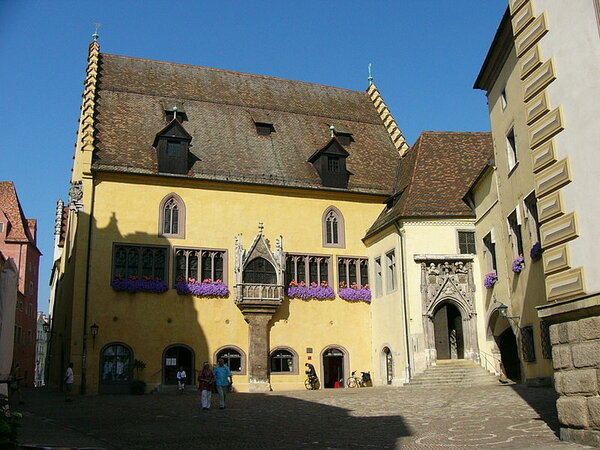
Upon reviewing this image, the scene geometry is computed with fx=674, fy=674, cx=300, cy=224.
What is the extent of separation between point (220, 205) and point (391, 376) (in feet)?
34.5

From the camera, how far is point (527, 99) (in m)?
11.0

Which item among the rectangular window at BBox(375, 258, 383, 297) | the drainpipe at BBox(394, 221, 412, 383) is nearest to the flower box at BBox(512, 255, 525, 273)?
the drainpipe at BBox(394, 221, 412, 383)

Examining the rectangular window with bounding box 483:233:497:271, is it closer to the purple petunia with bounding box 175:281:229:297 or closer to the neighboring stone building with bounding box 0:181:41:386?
the purple petunia with bounding box 175:281:229:297

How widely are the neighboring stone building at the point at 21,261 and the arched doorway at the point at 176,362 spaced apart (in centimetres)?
3120

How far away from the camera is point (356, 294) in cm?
3083

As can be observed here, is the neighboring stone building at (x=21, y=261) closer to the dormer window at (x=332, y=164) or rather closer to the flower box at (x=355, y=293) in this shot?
the dormer window at (x=332, y=164)

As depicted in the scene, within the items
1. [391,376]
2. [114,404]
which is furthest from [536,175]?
[391,376]

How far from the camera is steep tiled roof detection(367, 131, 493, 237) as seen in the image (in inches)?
1096

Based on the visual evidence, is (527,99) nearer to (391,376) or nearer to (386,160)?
(391,376)

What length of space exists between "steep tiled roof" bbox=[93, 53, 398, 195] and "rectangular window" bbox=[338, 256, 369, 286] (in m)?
3.41

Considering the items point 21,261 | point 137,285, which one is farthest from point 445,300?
point 21,261

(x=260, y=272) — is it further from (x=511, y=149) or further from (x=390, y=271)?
(x=511, y=149)

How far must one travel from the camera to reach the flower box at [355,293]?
3066cm

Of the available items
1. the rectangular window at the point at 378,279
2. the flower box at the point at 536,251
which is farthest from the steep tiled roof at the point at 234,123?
the flower box at the point at 536,251
